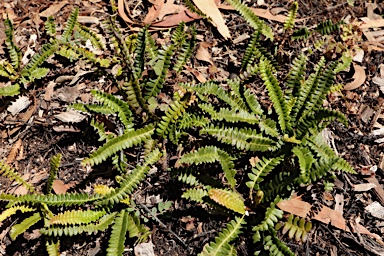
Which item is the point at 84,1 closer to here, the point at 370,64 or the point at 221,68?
the point at 221,68

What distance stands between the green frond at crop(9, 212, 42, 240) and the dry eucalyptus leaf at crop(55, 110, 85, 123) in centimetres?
75

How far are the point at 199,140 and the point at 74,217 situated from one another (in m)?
1.04

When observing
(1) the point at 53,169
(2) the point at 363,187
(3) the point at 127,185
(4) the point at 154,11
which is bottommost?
(2) the point at 363,187

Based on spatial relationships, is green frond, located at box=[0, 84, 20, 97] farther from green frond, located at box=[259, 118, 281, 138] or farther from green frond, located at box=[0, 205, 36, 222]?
green frond, located at box=[259, 118, 281, 138]

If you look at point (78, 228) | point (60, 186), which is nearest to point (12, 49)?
point (60, 186)

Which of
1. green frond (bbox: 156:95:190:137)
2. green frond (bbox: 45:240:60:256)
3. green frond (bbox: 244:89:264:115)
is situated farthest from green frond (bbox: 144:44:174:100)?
green frond (bbox: 45:240:60:256)

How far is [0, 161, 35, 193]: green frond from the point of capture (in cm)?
320

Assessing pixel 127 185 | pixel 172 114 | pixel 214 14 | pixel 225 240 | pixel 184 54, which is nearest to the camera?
pixel 225 240

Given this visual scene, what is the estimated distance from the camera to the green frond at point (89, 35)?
3.72m

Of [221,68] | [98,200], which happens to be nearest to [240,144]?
[221,68]

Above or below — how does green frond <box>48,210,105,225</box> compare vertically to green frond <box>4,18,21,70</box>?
below

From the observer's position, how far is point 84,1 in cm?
400

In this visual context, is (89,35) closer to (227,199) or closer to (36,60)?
(36,60)

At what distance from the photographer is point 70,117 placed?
356 centimetres
